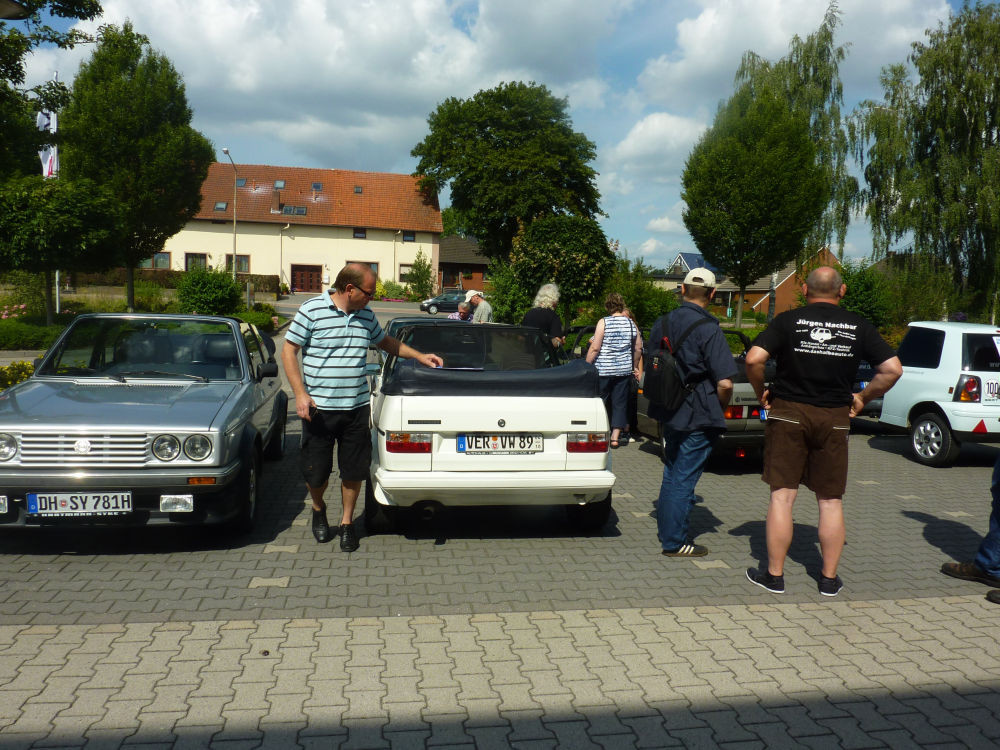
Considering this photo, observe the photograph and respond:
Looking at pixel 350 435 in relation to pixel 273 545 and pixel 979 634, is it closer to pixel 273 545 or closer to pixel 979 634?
pixel 273 545

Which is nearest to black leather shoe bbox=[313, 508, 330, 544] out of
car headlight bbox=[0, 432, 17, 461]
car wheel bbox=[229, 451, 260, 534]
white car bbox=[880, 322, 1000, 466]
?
car wheel bbox=[229, 451, 260, 534]

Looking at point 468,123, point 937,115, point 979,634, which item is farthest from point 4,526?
point 468,123

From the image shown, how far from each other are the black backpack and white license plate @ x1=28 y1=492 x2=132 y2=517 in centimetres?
346

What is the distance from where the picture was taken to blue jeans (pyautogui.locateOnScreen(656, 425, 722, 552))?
18.7 ft

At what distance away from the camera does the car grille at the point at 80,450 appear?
535 cm

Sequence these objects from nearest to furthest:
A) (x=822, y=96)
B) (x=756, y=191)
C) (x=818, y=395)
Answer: (x=818, y=395) → (x=756, y=191) → (x=822, y=96)

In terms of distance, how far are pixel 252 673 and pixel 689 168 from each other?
1235 inches

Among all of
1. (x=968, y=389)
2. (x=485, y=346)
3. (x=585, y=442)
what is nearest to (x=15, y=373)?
(x=485, y=346)

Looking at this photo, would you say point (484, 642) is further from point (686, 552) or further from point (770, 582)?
point (686, 552)

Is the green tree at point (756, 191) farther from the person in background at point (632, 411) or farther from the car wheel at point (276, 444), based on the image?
the car wheel at point (276, 444)

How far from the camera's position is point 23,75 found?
10.6 metres

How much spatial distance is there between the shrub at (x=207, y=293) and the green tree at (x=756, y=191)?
17025 mm

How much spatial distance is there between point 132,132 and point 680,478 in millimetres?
26747

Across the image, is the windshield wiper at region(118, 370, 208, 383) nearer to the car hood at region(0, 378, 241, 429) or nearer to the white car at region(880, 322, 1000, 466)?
the car hood at region(0, 378, 241, 429)
